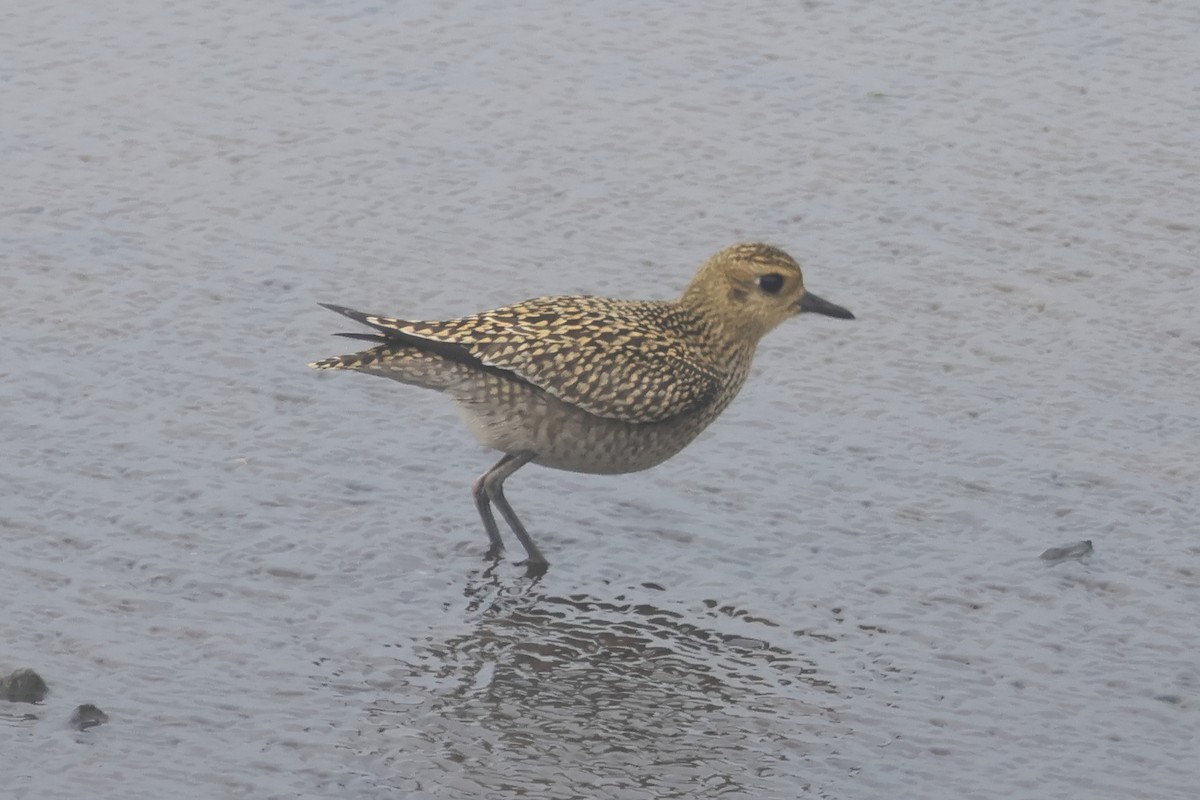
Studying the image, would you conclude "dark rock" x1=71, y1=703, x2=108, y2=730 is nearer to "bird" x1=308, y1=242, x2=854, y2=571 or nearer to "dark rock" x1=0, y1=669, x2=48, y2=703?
"dark rock" x1=0, y1=669, x2=48, y2=703

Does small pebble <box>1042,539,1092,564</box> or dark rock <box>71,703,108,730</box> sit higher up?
dark rock <box>71,703,108,730</box>

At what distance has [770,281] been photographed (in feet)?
27.1

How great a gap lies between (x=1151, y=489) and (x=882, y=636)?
1486 millimetres

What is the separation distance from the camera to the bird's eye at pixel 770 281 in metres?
8.23

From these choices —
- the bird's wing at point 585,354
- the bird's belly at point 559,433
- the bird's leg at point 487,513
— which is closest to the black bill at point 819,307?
the bird's wing at point 585,354

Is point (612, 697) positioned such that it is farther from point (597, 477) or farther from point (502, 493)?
point (597, 477)

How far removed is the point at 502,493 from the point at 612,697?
1.27 meters

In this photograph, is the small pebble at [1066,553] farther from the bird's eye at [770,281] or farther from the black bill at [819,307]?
the bird's eye at [770,281]

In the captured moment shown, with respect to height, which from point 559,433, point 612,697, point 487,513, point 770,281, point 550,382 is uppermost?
point 770,281

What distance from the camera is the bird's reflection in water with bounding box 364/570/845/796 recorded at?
6.13 meters

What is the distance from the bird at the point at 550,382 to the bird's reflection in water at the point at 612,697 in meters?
0.42

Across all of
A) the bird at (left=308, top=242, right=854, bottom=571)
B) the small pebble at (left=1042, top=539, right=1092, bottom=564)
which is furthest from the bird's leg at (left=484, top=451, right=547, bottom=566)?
the small pebble at (left=1042, top=539, right=1092, bottom=564)

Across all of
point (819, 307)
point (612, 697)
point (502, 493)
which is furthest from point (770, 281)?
point (612, 697)

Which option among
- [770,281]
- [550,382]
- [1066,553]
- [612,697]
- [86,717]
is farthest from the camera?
[770,281]
